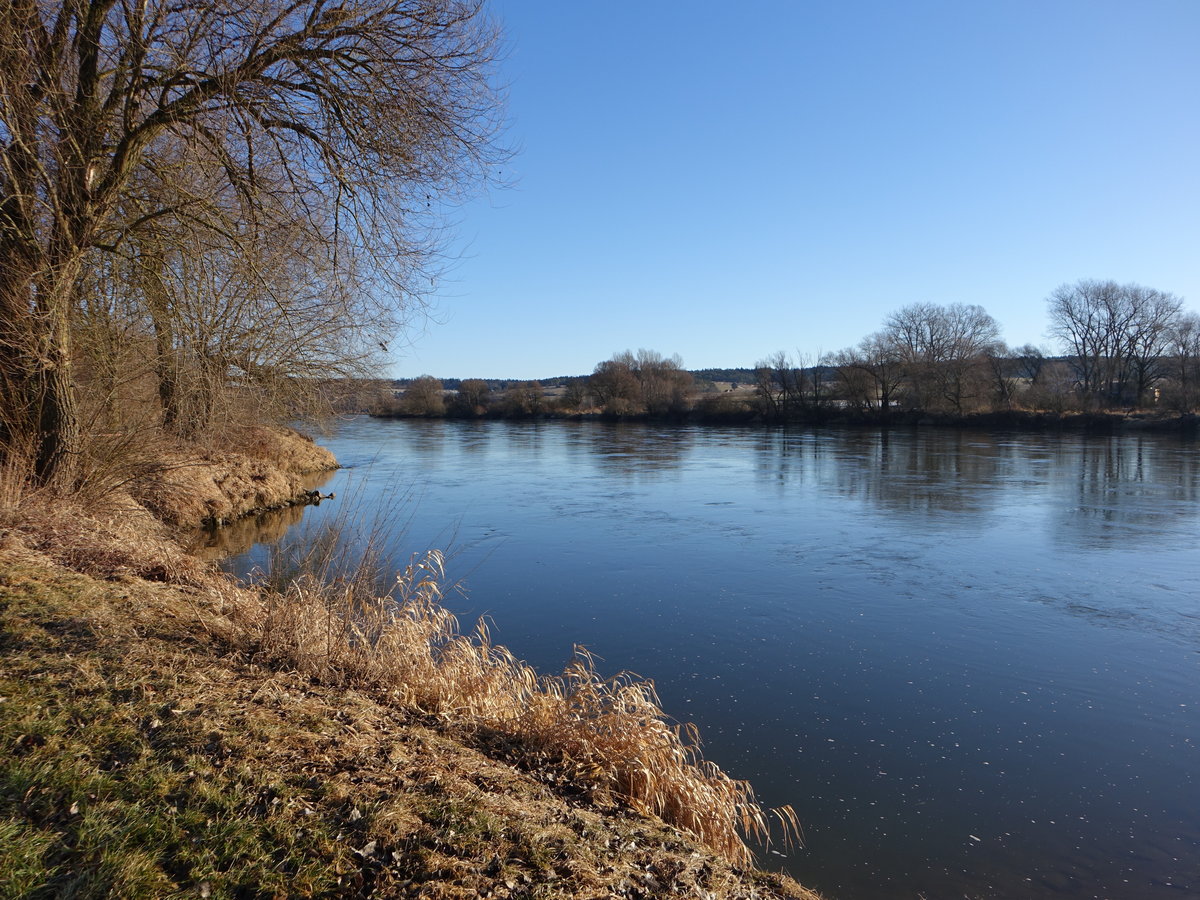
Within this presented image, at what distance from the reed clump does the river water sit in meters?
0.62

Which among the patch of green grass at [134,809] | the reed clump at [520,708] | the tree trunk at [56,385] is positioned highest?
the tree trunk at [56,385]

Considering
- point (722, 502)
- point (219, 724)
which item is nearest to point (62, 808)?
point (219, 724)

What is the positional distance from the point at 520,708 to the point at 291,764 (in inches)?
93.4

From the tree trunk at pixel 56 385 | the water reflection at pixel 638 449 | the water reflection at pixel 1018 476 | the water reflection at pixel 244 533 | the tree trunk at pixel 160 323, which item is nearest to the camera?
the tree trunk at pixel 56 385

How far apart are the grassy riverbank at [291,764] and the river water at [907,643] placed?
1343 mm

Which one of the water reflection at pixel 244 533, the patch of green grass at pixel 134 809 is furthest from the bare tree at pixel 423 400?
the patch of green grass at pixel 134 809

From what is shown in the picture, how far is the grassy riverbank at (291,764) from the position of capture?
2850mm

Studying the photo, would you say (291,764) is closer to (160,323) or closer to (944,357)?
(160,323)

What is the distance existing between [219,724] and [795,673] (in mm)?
5935

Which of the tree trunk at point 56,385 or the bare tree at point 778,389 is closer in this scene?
the tree trunk at point 56,385

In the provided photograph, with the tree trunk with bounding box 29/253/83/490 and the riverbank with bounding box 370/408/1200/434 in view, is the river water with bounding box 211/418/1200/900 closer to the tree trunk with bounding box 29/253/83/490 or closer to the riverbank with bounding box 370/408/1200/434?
the tree trunk with bounding box 29/253/83/490

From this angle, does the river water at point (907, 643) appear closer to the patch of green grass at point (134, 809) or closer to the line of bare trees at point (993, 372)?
the patch of green grass at point (134, 809)

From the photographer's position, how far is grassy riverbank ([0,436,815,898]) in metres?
2.85

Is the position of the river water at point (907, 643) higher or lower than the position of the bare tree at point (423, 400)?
lower
